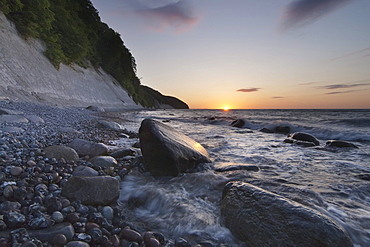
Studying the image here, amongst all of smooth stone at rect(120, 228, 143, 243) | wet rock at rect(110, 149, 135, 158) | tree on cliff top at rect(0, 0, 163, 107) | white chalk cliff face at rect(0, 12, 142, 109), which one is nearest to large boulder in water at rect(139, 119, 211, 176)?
wet rock at rect(110, 149, 135, 158)

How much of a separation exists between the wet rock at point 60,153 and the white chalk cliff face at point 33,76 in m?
11.0

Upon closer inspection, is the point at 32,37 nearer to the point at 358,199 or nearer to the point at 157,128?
the point at 157,128

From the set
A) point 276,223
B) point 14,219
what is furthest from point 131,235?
point 276,223

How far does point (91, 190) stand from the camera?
204 centimetres

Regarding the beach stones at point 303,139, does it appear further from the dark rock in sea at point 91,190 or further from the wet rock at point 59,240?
the wet rock at point 59,240

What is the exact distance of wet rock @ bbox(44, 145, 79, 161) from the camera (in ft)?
9.71

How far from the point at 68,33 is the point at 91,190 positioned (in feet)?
87.8

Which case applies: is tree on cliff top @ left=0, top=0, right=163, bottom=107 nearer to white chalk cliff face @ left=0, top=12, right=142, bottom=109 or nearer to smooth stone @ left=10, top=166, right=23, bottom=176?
white chalk cliff face @ left=0, top=12, right=142, bottom=109

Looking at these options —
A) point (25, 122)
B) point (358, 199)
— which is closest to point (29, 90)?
point (25, 122)

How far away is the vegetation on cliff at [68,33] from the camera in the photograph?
14.9m

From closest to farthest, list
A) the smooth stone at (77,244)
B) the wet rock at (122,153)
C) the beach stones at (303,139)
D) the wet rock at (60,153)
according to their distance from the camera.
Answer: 1. the smooth stone at (77,244)
2. the wet rock at (60,153)
3. the wet rock at (122,153)
4. the beach stones at (303,139)

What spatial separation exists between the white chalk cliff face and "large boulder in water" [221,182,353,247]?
13.8m

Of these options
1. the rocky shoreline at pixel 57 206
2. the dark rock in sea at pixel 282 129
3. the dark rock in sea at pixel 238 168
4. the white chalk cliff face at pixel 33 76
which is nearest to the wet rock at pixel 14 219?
the rocky shoreline at pixel 57 206

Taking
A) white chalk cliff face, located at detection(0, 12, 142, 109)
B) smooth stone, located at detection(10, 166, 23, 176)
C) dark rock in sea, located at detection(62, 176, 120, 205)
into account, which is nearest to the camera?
dark rock in sea, located at detection(62, 176, 120, 205)
